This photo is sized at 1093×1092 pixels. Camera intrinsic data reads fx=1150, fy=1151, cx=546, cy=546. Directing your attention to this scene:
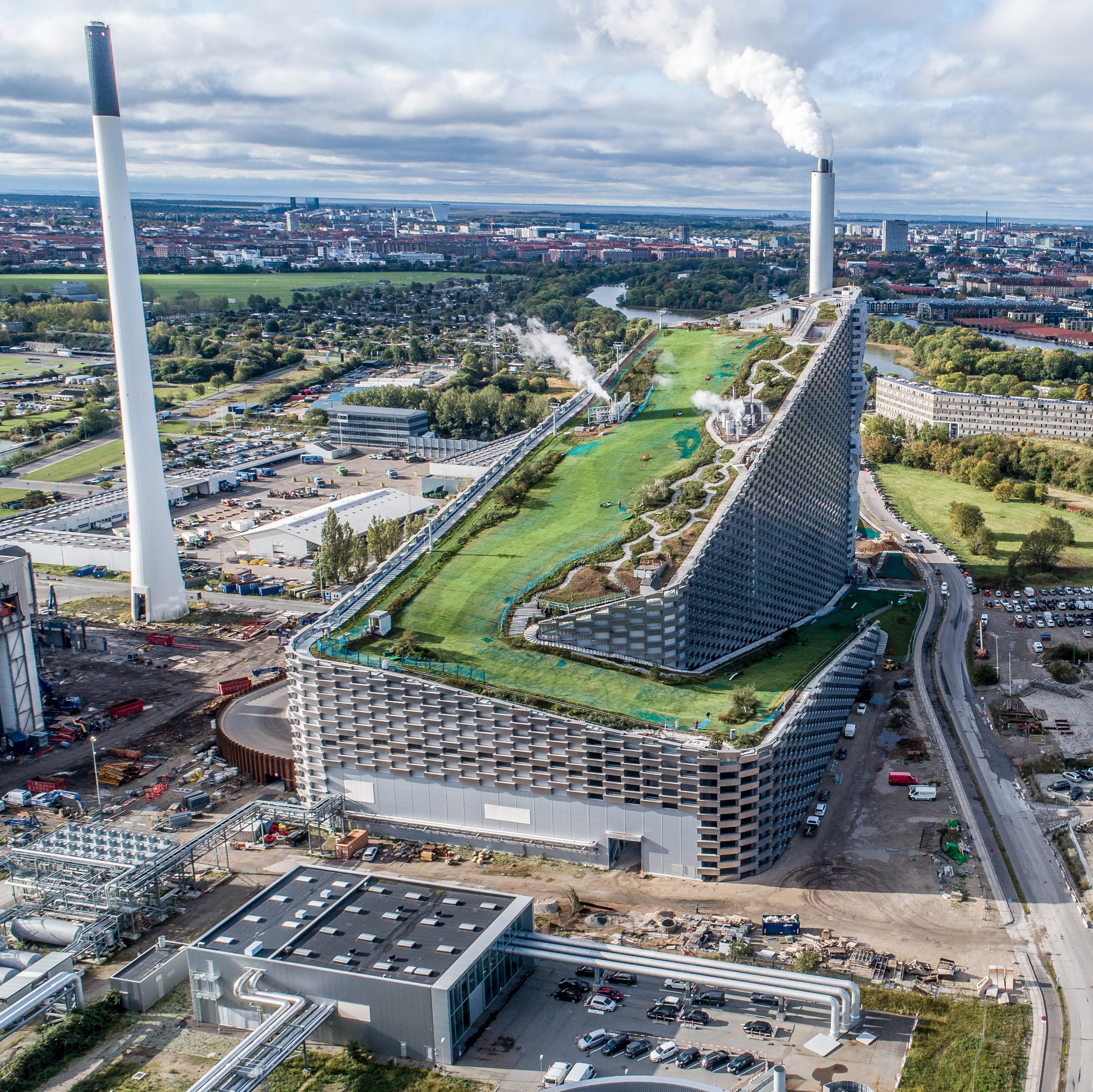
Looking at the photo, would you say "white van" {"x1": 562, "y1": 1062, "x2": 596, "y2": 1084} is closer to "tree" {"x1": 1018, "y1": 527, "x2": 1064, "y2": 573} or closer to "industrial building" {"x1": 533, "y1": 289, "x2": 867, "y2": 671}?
"industrial building" {"x1": 533, "y1": 289, "x2": 867, "y2": 671}

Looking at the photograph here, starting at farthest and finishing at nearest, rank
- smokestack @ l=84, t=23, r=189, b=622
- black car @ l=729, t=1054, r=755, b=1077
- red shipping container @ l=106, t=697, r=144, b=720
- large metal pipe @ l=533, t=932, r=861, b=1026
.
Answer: smokestack @ l=84, t=23, r=189, b=622
red shipping container @ l=106, t=697, r=144, b=720
large metal pipe @ l=533, t=932, r=861, b=1026
black car @ l=729, t=1054, r=755, b=1077

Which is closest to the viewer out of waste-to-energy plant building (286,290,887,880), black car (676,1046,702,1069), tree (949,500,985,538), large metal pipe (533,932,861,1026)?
black car (676,1046,702,1069)

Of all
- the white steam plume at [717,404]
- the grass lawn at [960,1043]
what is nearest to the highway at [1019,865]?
the grass lawn at [960,1043]

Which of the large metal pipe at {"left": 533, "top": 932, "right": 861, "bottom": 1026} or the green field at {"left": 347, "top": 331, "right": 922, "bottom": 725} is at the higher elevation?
the green field at {"left": 347, "top": 331, "right": 922, "bottom": 725}

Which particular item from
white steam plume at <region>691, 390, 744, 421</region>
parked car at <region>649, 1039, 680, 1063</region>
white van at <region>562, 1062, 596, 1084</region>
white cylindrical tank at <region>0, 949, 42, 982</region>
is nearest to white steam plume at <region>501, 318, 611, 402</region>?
white steam plume at <region>691, 390, 744, 421</region>

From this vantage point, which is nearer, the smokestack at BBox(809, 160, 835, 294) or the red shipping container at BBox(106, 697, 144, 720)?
the red shipping container at BBox(106, 697, 144, 720)

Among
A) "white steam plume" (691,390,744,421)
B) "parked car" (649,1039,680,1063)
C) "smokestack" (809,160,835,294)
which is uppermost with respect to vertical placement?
"smokestack" (809,160,835,294)
